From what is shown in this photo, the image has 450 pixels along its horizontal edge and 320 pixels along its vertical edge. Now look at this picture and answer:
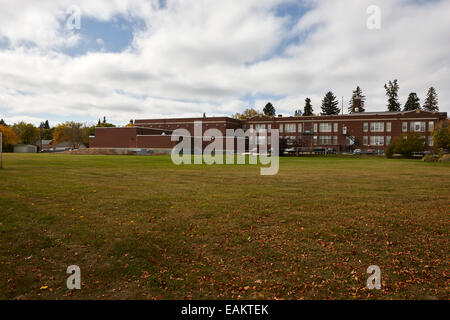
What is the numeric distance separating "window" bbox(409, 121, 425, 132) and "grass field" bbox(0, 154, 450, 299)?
8098 cm

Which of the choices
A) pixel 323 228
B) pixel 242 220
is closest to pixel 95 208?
pixel 242 220

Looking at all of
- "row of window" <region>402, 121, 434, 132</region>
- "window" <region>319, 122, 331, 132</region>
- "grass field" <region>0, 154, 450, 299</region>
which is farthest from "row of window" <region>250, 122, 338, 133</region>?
"grass field" <region>0, 154, 450, 299</region>

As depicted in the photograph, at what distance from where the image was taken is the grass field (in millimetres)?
5773

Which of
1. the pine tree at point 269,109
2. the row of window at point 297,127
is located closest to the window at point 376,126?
the row of window at point 297,127

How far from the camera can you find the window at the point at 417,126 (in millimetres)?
80375

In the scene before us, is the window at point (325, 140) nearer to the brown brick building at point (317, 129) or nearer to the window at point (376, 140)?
the brown brick building at point (317, 129)

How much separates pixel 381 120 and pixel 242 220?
3455 inches

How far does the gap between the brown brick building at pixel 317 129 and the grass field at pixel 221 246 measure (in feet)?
209

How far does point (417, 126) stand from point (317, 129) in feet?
86.5

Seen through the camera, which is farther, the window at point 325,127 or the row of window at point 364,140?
the window at point 325,127

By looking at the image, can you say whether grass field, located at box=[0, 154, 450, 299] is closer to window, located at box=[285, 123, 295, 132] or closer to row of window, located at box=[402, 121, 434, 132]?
row of window, located at box=[402, 121, 434, 132]

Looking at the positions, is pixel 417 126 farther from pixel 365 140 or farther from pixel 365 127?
pixel 365 140

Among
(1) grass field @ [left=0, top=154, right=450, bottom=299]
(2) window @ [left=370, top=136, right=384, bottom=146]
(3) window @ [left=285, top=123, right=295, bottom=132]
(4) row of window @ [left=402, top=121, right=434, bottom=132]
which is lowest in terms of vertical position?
(1) grass field @ [left=0, top=154, right=450, bottom=299]
